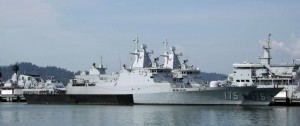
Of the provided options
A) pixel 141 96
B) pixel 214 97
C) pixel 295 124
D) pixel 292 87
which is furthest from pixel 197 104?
pixel 295 124

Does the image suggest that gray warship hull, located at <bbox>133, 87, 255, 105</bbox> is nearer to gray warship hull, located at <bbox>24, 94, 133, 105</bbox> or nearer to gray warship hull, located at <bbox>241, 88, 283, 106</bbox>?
gray warship hull, located at <bbox>241, 88, 283, 106</bbox>

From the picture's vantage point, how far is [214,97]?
5559 cm

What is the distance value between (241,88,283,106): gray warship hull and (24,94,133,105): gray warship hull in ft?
43.6

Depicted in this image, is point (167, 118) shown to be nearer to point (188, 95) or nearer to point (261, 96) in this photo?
point (188, 95)

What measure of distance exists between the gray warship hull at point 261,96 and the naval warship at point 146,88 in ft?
2.55

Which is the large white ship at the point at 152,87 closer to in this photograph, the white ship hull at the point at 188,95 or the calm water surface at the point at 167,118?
the white ship hull at the point at 188,95

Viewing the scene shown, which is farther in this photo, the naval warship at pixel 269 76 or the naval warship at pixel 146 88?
the naval warship at pixel 269 76

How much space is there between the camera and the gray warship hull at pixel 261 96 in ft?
179

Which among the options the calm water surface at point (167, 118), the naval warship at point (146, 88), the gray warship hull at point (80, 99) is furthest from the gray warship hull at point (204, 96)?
the calm water surface at point (167, 118)

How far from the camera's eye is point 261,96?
55.3 metres

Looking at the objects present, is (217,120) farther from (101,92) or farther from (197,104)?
(101,92)

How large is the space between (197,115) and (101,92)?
2142cm

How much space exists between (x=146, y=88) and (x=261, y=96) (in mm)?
12338

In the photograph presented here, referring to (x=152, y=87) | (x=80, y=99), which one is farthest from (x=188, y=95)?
(x=80, y=99)
